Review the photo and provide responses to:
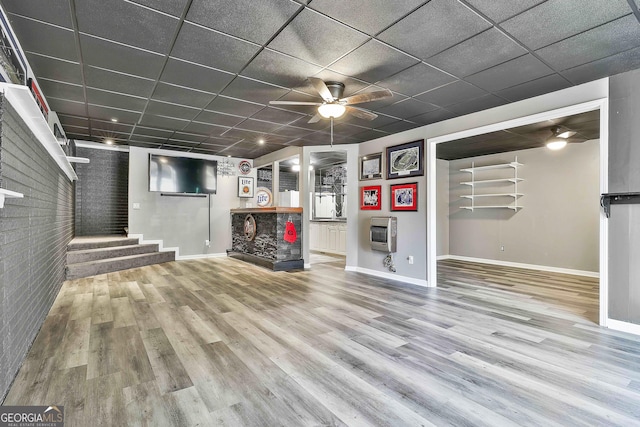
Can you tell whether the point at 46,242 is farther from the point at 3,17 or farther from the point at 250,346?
the point at 250,346

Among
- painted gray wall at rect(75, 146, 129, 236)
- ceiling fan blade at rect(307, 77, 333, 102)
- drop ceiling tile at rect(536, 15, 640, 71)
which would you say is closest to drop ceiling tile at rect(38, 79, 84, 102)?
ceiling fan blade at rect(307, 77, 333, 102)

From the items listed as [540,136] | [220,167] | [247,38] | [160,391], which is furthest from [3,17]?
[540,136]

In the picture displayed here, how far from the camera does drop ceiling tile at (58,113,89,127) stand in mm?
4829

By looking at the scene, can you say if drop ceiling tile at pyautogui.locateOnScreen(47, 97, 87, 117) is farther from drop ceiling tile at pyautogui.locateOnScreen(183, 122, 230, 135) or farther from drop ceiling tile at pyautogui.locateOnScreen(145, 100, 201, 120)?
drop ceiling tile at pyautogui.locateOnScreen(183, 122, 230, 135)

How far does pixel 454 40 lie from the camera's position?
8.75ft

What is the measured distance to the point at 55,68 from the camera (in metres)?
3.17

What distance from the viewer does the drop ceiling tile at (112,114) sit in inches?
176

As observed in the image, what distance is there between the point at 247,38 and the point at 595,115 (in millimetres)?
4905

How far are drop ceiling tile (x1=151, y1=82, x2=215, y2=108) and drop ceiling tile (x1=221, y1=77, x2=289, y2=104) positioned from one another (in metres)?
0.34

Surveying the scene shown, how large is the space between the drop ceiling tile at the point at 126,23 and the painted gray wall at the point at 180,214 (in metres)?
5.04

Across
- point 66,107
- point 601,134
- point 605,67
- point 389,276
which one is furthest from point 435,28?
point 66,107

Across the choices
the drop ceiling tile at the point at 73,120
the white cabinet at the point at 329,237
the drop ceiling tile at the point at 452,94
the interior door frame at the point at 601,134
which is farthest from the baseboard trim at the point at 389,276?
the drop ceiling tile at the point at 73,120

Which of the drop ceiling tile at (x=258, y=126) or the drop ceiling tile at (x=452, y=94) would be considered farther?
the drop ceiling tile at (x=258, y=126)

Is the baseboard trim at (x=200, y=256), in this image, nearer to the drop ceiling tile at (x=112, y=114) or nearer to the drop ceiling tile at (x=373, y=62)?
the drop ceiling tile at (x=112, y=114)
